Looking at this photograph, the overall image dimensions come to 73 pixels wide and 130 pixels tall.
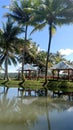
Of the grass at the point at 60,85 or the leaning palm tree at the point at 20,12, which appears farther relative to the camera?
the leaning palm tree at the point at 20,12

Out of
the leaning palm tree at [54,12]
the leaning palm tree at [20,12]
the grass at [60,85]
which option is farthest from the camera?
the leaning palm tree at [20,12]

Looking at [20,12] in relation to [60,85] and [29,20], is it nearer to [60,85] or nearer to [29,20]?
[29,20]

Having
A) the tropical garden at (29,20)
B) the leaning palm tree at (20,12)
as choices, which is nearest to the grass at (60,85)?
the tropical garden at (29,20)

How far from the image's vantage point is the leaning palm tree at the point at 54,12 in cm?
2832

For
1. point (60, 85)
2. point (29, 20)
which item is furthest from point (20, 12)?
point (60, 85)

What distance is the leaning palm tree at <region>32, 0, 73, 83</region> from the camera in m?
28.3

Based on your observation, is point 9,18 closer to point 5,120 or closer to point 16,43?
point 16,43

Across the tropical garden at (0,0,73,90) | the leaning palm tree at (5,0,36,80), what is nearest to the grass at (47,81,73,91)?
the tropical garden at (0,0,73,90)

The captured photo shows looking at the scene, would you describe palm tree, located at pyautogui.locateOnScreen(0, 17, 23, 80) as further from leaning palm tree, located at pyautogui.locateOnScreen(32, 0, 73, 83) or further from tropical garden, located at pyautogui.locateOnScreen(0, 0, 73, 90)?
leaning palm tree, located at pyautogui.locateOnScreen(32, 0, 73, 83)

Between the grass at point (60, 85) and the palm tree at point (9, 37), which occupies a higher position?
the palm tree at point (9, 37)

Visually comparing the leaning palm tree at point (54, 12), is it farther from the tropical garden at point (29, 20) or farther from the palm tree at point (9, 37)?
the palm tree at point (9, 37)

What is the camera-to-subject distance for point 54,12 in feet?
94.5

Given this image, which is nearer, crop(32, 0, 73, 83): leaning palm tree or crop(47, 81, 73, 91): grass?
crop(47, 81, 73, 91): grass

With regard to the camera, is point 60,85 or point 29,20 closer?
point 60,85
